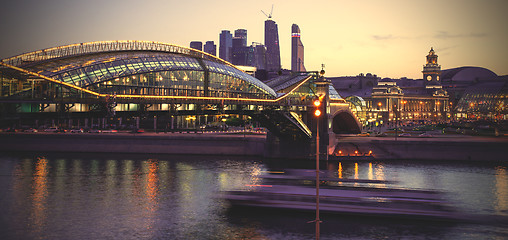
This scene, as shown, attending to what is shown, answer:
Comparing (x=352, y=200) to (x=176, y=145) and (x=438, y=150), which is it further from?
(x=176, y=145)

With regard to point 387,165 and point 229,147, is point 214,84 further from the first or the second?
point 387,165

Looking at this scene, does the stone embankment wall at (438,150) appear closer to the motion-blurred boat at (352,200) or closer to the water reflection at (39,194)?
the motion-blurred boat at (352,200)

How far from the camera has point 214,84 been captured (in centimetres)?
6425

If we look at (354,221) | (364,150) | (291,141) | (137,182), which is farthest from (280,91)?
(354,221)

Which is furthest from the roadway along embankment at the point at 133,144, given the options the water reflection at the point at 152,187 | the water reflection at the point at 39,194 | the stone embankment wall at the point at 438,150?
the stone embankment wall at the point at 438,150

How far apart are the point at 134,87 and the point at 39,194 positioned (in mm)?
13769

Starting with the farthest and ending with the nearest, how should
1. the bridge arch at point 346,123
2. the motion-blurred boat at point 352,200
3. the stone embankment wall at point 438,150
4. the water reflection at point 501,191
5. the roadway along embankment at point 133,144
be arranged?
the bridge arch at point 346,123
the roadway along embankment at point 133,144
the stone embankment wall at point 438,150
the water reflection at point 501,191
the motion-blurred boat at point 352,200

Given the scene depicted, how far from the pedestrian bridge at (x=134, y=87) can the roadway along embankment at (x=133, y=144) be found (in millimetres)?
8150

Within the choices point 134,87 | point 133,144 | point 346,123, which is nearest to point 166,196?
point 134,87

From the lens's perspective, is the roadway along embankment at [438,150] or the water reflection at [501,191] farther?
the roadway along embankment at [438,150]

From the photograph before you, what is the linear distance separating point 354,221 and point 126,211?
17.7 meters

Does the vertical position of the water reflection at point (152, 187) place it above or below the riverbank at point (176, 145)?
below

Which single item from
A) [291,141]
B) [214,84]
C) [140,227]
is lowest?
[140,227]

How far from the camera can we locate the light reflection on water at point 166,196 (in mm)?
35094
